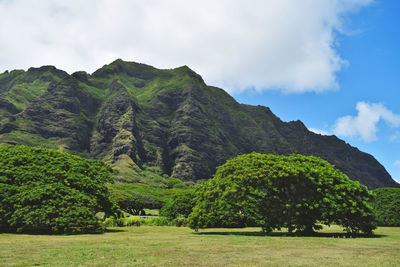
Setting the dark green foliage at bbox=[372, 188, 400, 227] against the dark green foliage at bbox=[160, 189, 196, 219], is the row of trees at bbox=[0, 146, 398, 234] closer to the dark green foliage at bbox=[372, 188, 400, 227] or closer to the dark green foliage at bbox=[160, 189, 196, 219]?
the dark green foliage at bbox=[160, 189, 196, 219]

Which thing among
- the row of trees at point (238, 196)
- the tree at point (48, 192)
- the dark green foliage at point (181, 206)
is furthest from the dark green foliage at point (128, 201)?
the row of trees at point (238, 196)

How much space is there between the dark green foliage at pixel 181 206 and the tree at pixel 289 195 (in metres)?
19.5

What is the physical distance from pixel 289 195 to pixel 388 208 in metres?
25.1

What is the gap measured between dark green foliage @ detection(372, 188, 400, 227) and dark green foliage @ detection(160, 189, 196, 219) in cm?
2529

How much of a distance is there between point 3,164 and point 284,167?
24172 mm

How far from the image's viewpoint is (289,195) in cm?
2580

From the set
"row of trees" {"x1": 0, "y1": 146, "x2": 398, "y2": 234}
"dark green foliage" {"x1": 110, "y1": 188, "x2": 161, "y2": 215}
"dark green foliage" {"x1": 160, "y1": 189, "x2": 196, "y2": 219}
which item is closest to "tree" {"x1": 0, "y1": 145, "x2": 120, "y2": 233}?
"row of trees" {"x1": 0, "y1": 146, "x2": 398, "y2": 234}

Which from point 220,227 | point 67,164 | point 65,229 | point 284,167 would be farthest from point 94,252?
point 220,227

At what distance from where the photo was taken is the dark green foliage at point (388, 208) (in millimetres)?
41134

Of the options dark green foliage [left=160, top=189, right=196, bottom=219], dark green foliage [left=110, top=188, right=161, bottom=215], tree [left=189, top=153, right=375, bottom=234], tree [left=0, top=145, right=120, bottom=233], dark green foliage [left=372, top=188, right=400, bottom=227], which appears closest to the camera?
tree [left=0, top=145, right=120, bottom=233]

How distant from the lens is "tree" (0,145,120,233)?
78.1 feet

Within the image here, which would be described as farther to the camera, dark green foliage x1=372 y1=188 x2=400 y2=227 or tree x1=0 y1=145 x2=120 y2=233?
dark green foliage x1=372 y1=188 x2=400 y2=227

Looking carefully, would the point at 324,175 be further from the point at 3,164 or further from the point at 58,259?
the point at 3,164

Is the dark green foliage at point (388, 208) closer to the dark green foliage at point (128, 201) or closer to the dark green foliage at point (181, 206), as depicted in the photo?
the dark green foliage at point (181, 206)
